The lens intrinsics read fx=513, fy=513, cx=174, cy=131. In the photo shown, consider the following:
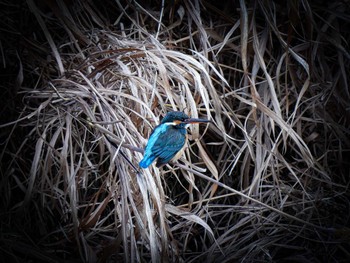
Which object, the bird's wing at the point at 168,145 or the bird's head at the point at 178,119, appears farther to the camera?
the bird's head at the point at 178,119

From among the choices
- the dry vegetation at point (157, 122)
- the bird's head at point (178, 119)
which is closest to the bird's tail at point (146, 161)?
the dry vegetation at point (157, 122)

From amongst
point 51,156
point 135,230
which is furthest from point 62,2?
point 135,230

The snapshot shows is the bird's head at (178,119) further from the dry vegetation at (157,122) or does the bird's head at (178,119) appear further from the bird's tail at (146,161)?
the bird's tail at (146,161)

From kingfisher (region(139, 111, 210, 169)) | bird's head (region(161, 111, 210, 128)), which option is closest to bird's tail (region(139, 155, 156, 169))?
kingfisher (region(139, 111, 210, 169))

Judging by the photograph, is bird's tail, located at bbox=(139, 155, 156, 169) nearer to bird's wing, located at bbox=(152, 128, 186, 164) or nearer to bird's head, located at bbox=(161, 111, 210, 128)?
bird's wing, located at bbox=(152, 128, 186, 164)

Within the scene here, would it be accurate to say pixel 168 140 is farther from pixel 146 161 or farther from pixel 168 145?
pixel 146 161

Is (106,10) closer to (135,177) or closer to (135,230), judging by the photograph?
(135,177)
